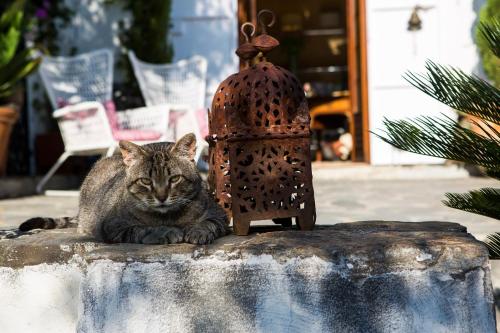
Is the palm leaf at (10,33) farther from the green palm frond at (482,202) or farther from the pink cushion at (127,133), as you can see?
the green palm frond at (482,202)

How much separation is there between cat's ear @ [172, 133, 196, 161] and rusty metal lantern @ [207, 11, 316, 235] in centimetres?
13

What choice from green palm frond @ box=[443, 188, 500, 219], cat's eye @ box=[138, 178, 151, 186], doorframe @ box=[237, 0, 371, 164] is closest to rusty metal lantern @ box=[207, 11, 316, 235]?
cat's eye @ box=[138, 178, 151, 186]

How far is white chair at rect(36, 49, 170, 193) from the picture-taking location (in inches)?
234

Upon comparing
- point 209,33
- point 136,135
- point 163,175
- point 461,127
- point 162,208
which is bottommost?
Answer: point 136,135

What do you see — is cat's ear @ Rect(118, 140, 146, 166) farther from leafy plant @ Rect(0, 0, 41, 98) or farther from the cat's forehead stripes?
leafy plant @ Rect(0, 0, 41, 98)

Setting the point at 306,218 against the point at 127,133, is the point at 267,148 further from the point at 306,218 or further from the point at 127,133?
the point at 127,133

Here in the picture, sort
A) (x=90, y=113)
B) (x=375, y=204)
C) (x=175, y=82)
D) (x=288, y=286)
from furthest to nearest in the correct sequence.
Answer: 1. (x=175, y=82)
2. (x=90, y=113)
3. (x=375, y=204)
4. (x=288, y=286)

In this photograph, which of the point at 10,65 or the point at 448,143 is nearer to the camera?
the point at 448,143

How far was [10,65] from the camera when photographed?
20.0ft

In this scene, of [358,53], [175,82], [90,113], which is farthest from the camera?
Result: [358,53]

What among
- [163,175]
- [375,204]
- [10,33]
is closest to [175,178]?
[163,175]

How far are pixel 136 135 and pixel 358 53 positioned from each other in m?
3.53

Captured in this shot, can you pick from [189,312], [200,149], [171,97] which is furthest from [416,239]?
[171,97]

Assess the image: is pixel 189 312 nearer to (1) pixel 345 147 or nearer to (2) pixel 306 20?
(1) pixel 345 147
